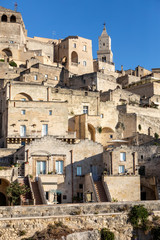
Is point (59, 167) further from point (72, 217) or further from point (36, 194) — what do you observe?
point (72, 217)

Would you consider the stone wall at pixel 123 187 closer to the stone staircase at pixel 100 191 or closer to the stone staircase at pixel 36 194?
the stone staircase at pixel 100 191

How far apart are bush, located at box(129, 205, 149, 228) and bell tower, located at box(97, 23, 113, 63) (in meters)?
60.4

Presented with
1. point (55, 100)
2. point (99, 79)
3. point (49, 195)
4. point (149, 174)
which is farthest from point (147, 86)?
point (49, 195)

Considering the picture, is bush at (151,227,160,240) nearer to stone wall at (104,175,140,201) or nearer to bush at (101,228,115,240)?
bush at (101,228,115,240)

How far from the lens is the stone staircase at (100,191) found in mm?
33756

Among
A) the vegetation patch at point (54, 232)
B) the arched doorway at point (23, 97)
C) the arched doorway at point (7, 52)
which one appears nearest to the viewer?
the vegetation patch at point (54, 232)

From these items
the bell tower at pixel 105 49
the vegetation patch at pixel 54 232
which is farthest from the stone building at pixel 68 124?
the bell tower at pixel 105 49

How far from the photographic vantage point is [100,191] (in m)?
34.8

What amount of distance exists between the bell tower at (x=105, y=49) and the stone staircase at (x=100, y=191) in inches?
2154

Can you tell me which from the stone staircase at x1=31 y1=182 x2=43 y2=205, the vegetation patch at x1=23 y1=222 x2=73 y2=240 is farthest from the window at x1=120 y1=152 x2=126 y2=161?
the vegetation patch at x1=23 y1=222 x2=73 y2=240

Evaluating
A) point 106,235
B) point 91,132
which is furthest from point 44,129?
point 106,235

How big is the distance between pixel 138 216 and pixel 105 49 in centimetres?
6569

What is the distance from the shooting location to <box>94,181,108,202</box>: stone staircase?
33756 mm

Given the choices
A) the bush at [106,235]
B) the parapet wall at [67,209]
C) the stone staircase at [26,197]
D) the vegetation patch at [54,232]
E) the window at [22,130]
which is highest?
the window at [22,130]
